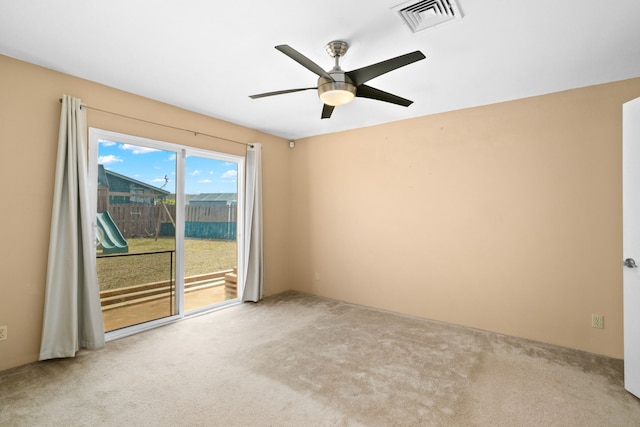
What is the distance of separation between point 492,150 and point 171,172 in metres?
3.70

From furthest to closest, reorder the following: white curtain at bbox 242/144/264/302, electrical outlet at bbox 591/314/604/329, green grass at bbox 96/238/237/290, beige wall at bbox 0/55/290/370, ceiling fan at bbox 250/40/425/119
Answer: white curtain at bbox 242/144/264/302 < green grass at bbox 96/238/237/290 < electrical outlet at bbox 591/314/604/329 < beige wall at bbox 0/55/290/370 < ceiling fan at bbox 250/40/425/119

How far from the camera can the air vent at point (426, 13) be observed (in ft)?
5.97

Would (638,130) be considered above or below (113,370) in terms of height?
above

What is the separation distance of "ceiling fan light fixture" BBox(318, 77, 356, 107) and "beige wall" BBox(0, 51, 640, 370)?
187 centimetres

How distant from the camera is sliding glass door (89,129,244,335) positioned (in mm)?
3195

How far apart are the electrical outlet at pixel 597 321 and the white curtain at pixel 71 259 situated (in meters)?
4.58

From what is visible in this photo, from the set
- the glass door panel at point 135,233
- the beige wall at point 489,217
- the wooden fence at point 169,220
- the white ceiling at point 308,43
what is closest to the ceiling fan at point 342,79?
the white ceiling at point 308,43

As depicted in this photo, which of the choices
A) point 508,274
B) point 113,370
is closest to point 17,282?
point 113,370

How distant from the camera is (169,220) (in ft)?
12.0

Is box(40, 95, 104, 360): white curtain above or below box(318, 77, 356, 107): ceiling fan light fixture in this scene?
below

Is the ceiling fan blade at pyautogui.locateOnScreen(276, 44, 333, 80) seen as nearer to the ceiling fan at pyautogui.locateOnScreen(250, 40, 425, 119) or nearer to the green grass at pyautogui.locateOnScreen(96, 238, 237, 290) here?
the ceiling fan at pyautogui.locateOnScreen(250, 40, 425, 119)

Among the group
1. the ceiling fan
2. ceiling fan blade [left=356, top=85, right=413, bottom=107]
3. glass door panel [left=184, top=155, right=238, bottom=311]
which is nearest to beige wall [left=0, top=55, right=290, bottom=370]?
glass door panel [left=184, top=155, right=238, bottom=311]

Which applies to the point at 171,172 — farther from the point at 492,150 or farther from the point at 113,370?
the point at 492,150

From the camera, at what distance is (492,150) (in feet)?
11.1
